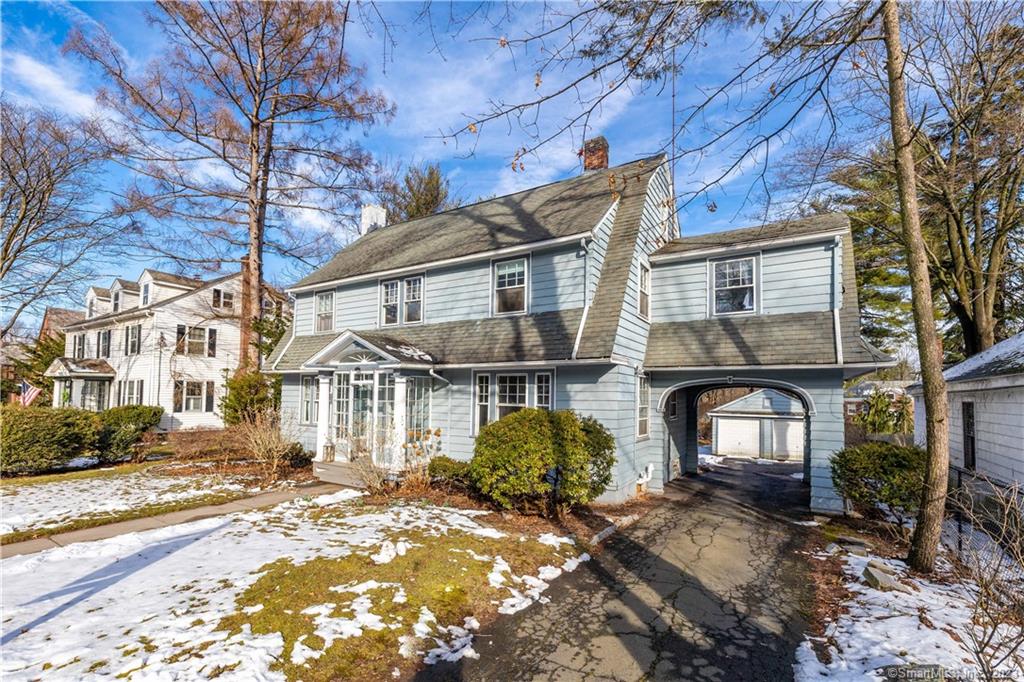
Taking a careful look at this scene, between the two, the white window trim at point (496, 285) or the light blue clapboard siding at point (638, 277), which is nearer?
the light blue clapboard siding at point (638, 277)

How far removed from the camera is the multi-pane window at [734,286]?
37.1 ft

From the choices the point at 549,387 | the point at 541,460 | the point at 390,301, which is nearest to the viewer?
the point at 541,460

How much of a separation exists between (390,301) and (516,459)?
7.61 meters

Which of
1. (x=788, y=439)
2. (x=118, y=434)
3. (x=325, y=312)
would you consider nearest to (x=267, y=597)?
(x=325, y=312)

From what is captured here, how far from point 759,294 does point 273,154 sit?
771 inches

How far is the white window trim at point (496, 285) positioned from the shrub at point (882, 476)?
A: 7.21m

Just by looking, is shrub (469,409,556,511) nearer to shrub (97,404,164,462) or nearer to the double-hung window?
the double-hung window

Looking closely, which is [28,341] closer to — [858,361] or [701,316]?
[701,316]

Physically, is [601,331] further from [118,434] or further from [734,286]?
[118,434]

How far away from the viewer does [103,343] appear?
1079 inches

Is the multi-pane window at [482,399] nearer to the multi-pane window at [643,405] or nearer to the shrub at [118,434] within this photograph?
the multi-pane window at [643,405]

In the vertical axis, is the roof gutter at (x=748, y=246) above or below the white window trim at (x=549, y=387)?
above

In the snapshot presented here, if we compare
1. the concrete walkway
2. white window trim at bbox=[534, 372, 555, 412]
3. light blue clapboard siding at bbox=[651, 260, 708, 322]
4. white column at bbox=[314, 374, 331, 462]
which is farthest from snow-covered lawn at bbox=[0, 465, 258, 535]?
light blue clapboard siding at bbox=[651, 260, 708, 322]

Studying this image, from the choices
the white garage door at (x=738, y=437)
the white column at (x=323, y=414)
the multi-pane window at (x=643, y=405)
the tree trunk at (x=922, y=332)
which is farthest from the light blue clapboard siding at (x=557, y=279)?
the white garage door at (x=738, y=437)
